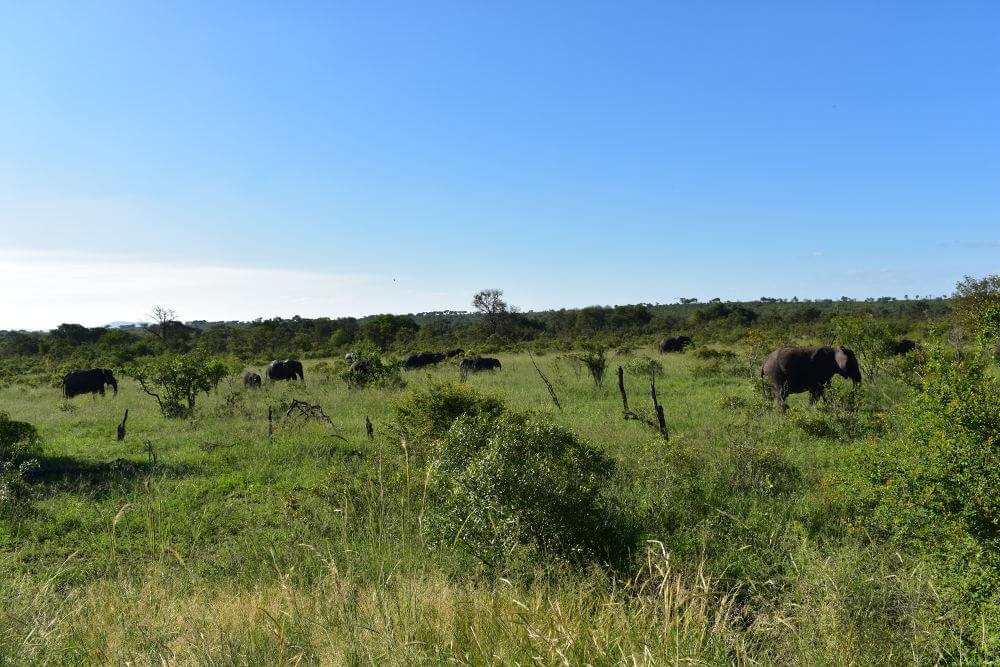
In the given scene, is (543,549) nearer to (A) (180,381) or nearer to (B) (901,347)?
(A) (180,381)

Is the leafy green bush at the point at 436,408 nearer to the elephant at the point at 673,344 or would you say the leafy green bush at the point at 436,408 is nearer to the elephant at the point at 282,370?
the elephant at the point at 282,370

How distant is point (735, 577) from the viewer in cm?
563

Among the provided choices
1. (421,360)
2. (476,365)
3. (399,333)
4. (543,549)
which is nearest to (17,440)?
(543,549)

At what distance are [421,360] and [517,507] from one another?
25.9 m

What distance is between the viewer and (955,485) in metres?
4.30

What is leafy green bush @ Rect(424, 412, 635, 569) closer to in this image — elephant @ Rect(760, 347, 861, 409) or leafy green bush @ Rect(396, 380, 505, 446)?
leafy green bush @ Rect(396, 380, 505, 446)

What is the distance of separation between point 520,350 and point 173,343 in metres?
35.6

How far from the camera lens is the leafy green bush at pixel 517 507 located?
5.25 m

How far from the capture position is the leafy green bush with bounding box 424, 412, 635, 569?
525 centimetres

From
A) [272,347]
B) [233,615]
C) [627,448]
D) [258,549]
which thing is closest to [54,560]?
[258,549]

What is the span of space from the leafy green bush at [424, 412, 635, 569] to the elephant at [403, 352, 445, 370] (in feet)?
78.7

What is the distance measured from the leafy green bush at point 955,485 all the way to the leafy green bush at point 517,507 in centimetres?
245

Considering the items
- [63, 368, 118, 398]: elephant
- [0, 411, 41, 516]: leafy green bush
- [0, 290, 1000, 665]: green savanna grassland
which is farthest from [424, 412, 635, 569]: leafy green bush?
[63, 368, 118, 398]: elephant

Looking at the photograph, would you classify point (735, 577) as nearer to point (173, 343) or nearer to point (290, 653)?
point (290, 653)
